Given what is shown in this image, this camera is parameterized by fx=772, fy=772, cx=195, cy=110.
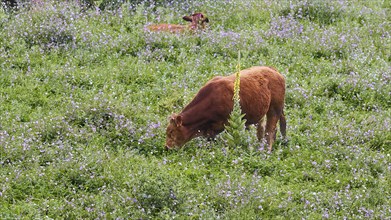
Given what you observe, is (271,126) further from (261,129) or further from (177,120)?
(177,120)

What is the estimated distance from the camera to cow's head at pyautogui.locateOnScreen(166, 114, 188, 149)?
10906mm

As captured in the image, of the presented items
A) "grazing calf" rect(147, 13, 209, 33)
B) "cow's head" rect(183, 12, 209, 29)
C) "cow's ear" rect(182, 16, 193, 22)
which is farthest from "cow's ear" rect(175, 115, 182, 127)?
"cow's ear" rect(182, 16, 193, 22)

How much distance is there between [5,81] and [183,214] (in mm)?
5106

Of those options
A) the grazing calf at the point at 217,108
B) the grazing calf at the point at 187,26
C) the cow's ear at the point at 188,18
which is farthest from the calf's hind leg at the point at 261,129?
the cow's ear at the point at 188,18

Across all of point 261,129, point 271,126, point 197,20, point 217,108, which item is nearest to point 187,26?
point 197,20

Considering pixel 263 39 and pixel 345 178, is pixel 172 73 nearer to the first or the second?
pixel 263 39

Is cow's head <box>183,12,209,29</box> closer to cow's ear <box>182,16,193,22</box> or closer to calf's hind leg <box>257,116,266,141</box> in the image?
cow's ear <box>182,16,193,22</box>

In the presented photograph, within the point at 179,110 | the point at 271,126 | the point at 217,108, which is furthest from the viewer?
the point at 179,110

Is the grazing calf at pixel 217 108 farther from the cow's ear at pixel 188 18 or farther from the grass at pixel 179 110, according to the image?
the cow's ear at pixel 188 18

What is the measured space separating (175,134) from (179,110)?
1.40 metres

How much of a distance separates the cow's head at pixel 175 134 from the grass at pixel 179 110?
17 centimetres

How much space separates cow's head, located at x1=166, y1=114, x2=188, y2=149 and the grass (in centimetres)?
17

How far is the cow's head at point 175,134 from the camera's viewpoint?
429 inches

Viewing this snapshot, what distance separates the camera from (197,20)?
1545 centimetres
